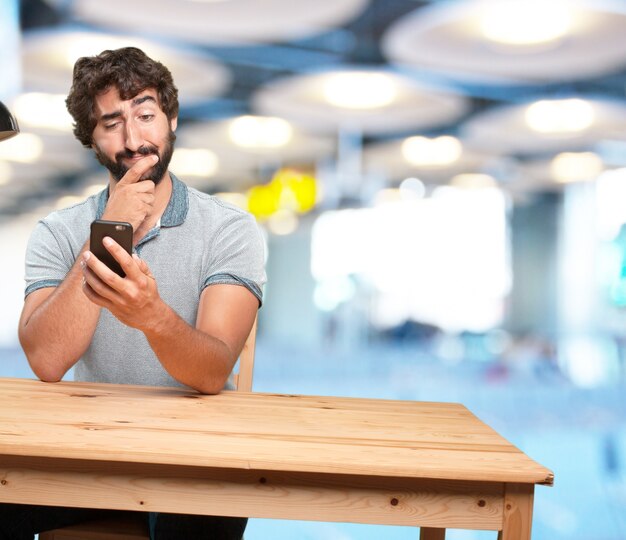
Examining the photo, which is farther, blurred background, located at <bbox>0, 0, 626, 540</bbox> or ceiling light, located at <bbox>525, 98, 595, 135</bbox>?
ceiling light, located at <bbox>525, 98, 595, 135</bbox>

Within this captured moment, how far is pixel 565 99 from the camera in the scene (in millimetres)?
6828

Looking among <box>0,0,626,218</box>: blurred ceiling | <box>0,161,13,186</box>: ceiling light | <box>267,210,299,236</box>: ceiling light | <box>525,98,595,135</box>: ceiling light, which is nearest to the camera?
<box>0,0,626,218</box>: blurred ceiling

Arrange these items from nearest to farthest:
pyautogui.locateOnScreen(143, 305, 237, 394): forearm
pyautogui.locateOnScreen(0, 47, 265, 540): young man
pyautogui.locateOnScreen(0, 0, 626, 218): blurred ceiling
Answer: pyautogui.locateOnScreen(143, 305, 237, 394): forearm
pyautogui.locateOnScreen(0, 47, 265, 540): young man
pyautogui.locateOnScreen(0, 0, 626, 218): blurred ceiling

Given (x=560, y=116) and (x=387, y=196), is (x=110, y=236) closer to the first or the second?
(x=560, y=116)

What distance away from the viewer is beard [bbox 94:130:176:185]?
1.54 meters

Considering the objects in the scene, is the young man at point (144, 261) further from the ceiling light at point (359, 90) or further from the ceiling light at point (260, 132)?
the ceiling light at point (260, 132)

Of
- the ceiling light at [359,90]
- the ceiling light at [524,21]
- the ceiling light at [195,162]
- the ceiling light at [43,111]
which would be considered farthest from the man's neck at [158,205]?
the ceiling light at [195,162]

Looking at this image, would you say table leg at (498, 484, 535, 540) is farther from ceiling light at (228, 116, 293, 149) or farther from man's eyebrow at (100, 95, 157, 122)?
ceiling light at (228, 116, 293, 149)

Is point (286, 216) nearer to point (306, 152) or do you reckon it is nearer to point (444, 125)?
point (306, 152)

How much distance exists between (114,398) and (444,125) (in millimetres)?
6689

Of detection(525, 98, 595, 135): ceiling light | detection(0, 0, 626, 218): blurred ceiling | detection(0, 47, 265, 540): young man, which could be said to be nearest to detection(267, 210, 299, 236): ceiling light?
detection(0, 0, 626, 218): blurred ceiling

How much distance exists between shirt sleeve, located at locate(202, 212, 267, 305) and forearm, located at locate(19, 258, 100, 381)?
241mm

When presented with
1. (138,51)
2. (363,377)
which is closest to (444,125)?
(363,377)

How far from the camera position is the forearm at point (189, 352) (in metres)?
1.19
